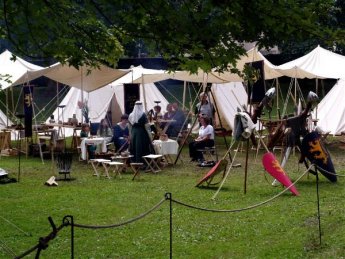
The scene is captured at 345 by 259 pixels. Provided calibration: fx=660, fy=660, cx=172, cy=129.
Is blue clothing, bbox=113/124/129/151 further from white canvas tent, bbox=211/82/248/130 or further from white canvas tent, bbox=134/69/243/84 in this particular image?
white canvas tent, bbox=211/82/248/130

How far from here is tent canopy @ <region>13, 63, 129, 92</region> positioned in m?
16.9

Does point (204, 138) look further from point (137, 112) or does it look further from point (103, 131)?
point (103, 131)

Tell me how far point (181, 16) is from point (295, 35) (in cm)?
101

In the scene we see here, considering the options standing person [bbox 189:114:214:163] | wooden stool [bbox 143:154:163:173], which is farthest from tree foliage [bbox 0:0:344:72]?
standing person [bbox 189:114:214:163]

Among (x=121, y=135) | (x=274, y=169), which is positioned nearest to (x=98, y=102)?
(x=121, y=135)

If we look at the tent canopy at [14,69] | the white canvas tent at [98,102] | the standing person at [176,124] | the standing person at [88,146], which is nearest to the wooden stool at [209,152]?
the standing person at [176,124]

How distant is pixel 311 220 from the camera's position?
30.5 ft

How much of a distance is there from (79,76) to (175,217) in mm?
9000

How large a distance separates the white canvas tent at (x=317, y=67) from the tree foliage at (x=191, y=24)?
1187cm

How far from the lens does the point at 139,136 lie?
583 inches

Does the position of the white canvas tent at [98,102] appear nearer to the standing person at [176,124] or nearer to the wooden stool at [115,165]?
the standing person at [176,124]

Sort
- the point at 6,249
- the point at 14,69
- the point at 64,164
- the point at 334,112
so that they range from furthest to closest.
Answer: the point at 334,112 < the point at 14,69 < the point at 64,164 < the point at 6,249

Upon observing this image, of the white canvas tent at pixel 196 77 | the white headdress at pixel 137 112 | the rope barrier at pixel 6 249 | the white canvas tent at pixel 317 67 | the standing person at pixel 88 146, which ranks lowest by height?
the rope barrier at pixel 6 249

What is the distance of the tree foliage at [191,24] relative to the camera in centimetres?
548
